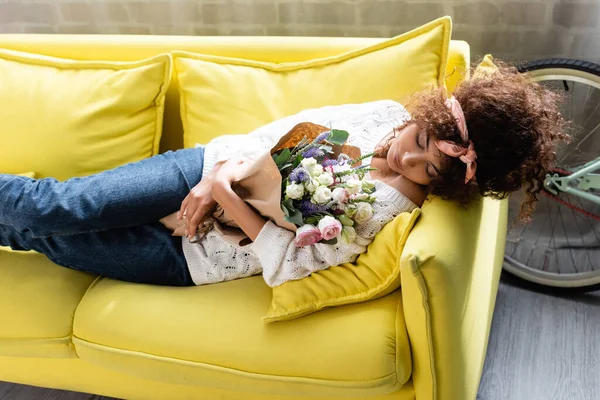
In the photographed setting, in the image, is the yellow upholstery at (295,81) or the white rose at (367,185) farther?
the yellow upholstery at (295,81)

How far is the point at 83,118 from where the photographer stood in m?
1.85

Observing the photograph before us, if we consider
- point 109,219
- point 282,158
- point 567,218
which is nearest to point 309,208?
point 282,158

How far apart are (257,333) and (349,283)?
24 cm

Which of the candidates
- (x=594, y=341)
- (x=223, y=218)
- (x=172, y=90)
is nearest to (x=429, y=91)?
(x=223, y=218)

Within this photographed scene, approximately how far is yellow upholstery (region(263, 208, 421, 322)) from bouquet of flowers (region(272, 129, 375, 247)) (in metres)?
0.07

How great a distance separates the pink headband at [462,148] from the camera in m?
1.40

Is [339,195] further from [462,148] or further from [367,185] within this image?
[462,148]

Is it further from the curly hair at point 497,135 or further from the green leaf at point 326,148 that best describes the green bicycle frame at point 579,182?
the green leaf at point 326,148

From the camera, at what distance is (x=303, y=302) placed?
141 centimetres

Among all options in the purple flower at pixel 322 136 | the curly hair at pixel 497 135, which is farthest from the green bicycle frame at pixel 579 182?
the purple flower at pixel 322 136

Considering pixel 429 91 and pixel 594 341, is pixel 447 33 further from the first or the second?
pixel 594 341

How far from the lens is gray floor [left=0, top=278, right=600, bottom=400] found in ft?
5.80

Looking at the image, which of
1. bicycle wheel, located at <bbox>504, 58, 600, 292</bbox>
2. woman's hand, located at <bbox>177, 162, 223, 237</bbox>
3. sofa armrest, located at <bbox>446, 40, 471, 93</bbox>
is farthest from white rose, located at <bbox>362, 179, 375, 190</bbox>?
bicycle wheel, located at <bbox>504, 58, 600, 292</bbox>

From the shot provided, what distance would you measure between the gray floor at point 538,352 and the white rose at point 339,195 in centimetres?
78
